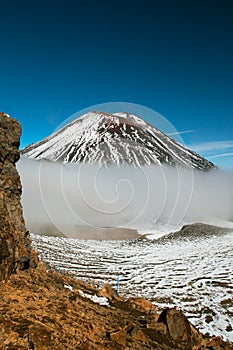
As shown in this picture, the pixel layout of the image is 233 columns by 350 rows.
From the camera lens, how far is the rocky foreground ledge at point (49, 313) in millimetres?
5363

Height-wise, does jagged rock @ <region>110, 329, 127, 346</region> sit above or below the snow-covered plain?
above

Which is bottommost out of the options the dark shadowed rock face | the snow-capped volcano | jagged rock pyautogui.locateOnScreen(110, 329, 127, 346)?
jagged rock pyautogui.locateOnScreen(110, 329, 127, 346)

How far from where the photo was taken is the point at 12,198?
32.0 feet

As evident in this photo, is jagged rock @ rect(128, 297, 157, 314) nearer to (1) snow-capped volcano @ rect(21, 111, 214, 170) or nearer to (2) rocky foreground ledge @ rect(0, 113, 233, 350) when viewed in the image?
(2) rocky foreground ledge @ rect(0, 113, 233, 350)

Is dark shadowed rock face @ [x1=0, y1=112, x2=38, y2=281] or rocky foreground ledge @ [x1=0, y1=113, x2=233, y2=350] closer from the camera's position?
rocky foreground ledge @ [x1=0, y1=113, x2=233, y2=350]

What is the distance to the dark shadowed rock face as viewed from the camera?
844 cm

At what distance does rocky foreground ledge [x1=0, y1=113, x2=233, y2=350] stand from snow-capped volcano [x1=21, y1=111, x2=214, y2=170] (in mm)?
156305

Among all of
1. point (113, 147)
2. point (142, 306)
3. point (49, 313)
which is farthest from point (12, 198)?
point (113, 147)

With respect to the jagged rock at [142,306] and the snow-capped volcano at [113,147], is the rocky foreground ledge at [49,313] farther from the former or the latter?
the snow-capped volcano at [113,147]

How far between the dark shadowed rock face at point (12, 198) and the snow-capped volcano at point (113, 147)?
156 m

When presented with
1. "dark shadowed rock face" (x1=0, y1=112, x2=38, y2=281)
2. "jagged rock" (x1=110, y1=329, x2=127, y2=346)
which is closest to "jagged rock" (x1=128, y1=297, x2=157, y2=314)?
"dark shadowed rock face" (x1=0, y1=112, x2=38, y2=281)

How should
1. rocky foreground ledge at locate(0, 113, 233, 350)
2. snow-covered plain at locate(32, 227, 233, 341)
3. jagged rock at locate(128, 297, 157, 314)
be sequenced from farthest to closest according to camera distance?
snow-covered plain at locate(32, 227, 233, 341)
jagged rock at locate(128, 297, 157, 314)
rocky foreground ledge at locate(0, 113, 233, 350)

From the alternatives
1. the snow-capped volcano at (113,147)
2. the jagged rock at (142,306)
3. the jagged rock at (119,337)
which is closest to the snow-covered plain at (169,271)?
the jagged rock at (142,306)

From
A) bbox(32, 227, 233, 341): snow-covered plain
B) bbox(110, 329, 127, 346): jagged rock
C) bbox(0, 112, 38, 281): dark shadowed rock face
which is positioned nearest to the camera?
bbox(110, 329, 127, 346): jagged rock
